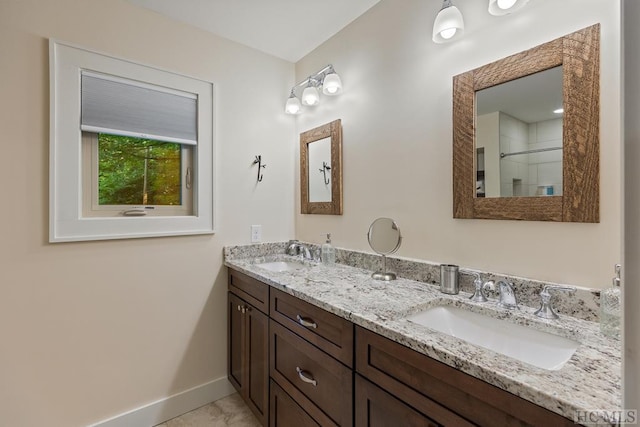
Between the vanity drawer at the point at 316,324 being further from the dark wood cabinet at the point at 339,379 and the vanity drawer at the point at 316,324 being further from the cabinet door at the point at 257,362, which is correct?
the cabinet door at the point at 257,362

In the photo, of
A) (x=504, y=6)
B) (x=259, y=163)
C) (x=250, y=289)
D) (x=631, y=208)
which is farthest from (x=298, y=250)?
(x=631, y=208)

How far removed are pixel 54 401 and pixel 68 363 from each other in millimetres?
181

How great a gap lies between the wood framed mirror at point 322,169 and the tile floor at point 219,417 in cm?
133

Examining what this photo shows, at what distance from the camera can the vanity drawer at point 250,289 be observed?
5.11 feet

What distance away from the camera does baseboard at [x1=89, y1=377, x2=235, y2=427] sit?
5.50 feet

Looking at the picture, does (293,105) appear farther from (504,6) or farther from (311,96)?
(504,6)

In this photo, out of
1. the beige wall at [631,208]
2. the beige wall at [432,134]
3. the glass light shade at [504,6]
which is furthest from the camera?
the glass light shade at [504,6]

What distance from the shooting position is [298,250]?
2.19 meters

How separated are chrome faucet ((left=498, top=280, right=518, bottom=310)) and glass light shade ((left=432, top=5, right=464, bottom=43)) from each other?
1.03 m

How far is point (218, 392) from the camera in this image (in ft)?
6.49

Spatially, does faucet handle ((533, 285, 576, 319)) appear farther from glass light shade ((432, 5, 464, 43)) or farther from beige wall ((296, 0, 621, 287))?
glass light shade ((432, 5, 464, 43))

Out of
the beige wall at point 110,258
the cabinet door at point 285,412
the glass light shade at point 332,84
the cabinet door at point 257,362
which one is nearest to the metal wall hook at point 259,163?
the beige wall at point 110,258

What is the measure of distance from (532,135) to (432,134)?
419mm

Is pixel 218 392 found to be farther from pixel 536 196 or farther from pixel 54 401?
pixel 536 196
